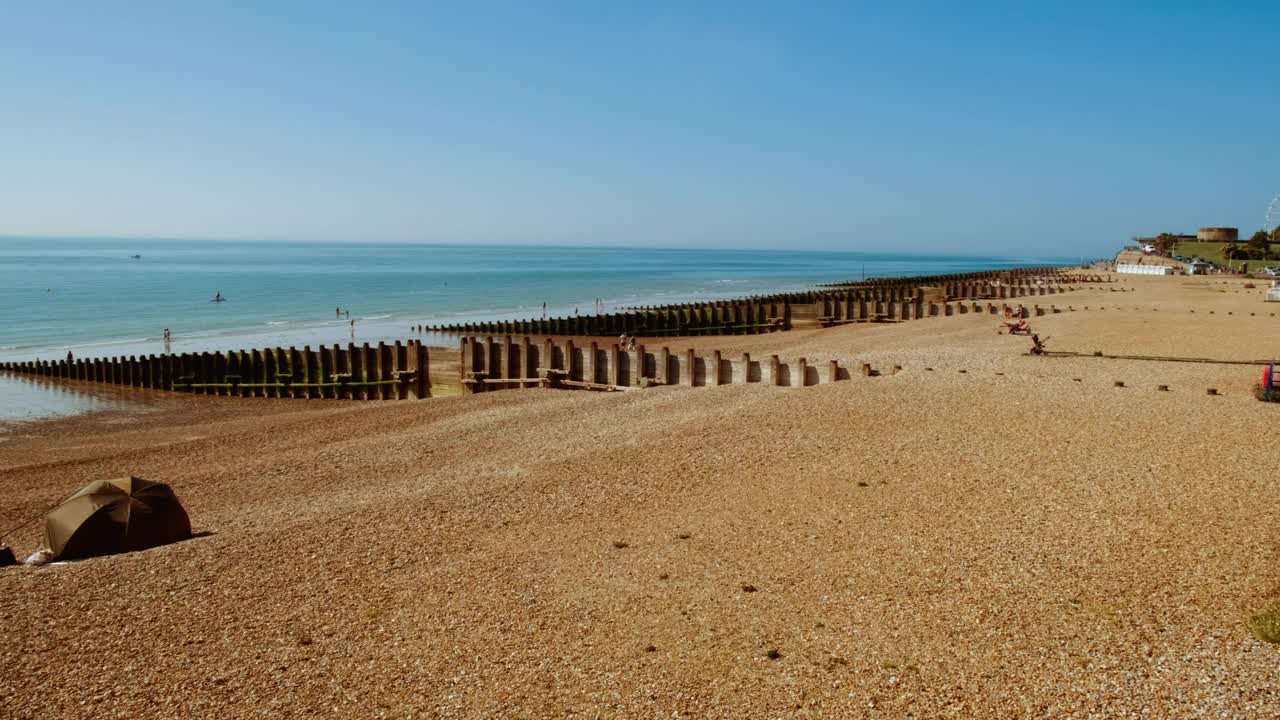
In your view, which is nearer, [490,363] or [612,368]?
[612,368]

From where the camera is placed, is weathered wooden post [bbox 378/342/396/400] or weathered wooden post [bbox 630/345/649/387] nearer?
weathered wooden post [bbox 630/345/649/387]

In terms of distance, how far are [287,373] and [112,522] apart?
20273 millimetres

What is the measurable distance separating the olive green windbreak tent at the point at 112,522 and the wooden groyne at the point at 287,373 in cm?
1590

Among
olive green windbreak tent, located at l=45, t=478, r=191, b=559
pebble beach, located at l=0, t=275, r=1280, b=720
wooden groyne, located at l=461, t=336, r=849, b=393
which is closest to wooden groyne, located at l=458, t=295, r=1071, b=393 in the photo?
wooden groyne, located at l=461, t=336, r=849, b=393

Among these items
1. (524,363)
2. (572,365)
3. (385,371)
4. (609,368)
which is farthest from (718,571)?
(385,371)

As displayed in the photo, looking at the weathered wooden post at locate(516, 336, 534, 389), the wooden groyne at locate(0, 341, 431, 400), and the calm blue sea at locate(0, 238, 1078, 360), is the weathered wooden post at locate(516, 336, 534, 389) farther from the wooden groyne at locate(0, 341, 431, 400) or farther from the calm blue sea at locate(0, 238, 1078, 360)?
the calm blue sea at locate(0, 238, 1078, 360)

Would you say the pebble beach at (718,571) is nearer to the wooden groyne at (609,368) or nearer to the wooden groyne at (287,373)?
the wooden groyne at (609,368)

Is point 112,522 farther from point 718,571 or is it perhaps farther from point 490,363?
point 490,363

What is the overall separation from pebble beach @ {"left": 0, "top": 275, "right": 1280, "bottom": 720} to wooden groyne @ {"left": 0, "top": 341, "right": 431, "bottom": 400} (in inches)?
402

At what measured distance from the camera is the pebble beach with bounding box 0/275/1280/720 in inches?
272

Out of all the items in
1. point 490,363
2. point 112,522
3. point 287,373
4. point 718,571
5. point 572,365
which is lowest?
point 287,373

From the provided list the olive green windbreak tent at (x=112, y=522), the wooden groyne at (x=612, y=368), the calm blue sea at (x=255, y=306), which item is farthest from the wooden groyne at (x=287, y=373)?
the olive green windbreak tent at (x=112, y=522)

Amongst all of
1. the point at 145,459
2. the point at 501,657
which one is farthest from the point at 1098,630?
the point at 145,459

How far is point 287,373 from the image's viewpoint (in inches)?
1227
